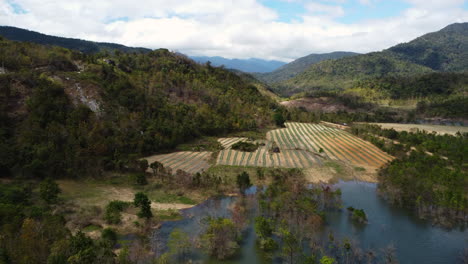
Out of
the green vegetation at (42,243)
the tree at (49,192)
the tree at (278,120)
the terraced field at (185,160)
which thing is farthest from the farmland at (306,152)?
the green vegetation at (42,243)

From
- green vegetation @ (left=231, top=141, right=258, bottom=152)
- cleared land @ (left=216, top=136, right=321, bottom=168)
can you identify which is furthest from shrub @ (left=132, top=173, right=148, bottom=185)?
green vegetation @ (left=231, top=141, right=258, bottom=152)

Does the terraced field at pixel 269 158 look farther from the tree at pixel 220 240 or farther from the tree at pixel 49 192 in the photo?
the tree at pixel 49 192

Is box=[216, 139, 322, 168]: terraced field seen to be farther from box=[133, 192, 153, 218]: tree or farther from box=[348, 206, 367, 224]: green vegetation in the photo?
box=[133, 192, 153, 218]: tree

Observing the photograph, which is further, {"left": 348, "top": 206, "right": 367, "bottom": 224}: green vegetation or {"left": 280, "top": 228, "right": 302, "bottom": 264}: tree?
{"left": 348, "top": 206, "right": 367, "bottom": 224}: green vegetation

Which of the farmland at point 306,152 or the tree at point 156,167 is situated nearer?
the tree at point 156,167

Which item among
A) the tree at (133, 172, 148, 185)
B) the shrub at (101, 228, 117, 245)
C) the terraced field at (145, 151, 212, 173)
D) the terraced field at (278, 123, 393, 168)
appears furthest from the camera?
the terraced field at (278, 123, 393, 168)

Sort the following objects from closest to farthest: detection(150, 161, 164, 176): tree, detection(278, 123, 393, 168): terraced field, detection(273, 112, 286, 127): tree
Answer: detection(150, 161, 164, 176): tree < detection(278, 123, 393, 168): terraced field < detection(273, 112, 286, 127): tree
